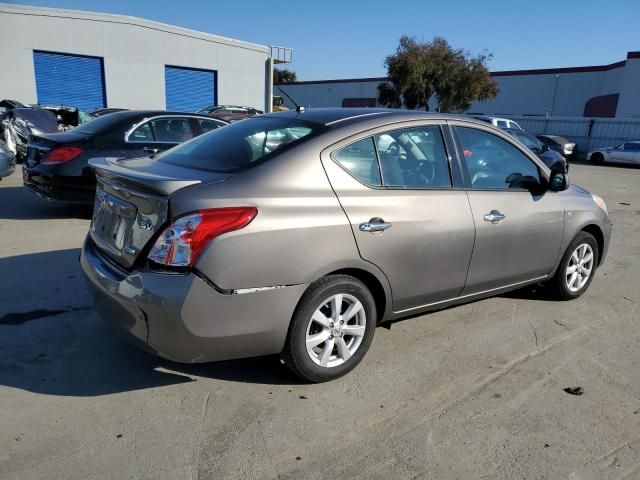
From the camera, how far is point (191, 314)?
2590mm

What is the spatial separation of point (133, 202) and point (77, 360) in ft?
4.08

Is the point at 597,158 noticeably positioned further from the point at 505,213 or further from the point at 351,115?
the point at 351,115

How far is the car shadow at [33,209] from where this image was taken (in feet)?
24.4

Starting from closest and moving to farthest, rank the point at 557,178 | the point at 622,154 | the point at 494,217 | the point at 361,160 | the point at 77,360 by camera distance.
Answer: the point at 361,160
the point at 77,360
the point at 494,217
the point at 557,178
the point at 622,154

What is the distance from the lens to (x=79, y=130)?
720 centimetres

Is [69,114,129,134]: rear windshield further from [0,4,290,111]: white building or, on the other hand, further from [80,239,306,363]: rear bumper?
[0,4,290,111]: white building

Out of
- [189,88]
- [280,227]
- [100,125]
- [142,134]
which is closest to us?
[280,227]

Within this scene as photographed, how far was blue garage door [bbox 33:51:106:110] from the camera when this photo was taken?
76.3 feet

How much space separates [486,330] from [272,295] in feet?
6.88

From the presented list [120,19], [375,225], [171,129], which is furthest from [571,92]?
[375,225]

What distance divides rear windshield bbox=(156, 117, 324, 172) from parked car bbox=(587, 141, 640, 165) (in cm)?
2459

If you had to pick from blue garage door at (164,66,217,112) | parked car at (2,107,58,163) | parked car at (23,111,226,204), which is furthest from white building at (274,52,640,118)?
parked car at (23,111,226,204)

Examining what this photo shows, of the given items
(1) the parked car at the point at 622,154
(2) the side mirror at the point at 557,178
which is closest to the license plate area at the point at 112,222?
(2) the side mirror at the point at 557,178

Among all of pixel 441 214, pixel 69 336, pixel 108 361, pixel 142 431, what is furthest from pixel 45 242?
pixel 441 214
